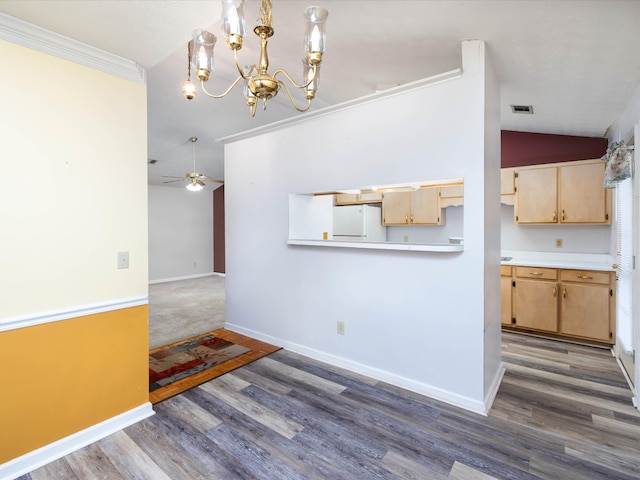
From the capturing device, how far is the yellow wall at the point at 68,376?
5.84 ft

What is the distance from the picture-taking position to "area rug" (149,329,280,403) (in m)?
2.74

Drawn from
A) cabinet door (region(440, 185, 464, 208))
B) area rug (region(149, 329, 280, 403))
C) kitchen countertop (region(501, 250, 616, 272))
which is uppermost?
cabinet door (region(440, 185, 464, 208))

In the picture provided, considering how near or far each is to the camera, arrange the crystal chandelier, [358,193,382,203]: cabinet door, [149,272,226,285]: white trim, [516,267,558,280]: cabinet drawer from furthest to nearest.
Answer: [149,272,226,285]: white trim, [358,193,382,203]: cabinet door, [516,267,558,280]: cabinet drawer, the crystal chandelier

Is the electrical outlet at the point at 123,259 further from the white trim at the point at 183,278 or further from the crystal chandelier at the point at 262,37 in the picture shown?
the white trim at the point at 183,278

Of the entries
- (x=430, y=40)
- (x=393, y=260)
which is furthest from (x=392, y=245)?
(x=430, y=40)

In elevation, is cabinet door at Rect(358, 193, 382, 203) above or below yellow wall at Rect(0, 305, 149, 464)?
above

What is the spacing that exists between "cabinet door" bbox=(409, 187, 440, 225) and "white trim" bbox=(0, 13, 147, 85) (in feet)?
12.2

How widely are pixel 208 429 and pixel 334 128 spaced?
2.59 meters

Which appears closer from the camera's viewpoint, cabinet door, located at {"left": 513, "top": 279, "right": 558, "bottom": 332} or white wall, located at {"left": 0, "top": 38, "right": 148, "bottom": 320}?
white wall, located at {"left": 0, "top": 38, "right": 148, "bottom": 320}

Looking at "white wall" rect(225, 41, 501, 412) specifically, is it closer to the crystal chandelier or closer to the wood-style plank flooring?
the wood-style plank flooring

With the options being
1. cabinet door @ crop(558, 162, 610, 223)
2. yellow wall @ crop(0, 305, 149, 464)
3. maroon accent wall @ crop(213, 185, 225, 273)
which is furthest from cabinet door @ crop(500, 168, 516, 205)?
maroon accent wall @ crop(213, 185, 225, 273)

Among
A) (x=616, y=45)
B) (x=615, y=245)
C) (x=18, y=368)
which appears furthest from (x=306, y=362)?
(x=615, y=245)

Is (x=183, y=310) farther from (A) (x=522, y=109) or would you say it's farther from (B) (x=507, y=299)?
(A) (x=522, y=109)

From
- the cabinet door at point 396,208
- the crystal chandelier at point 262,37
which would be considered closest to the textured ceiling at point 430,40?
the crystal chandelier at point 262,37
